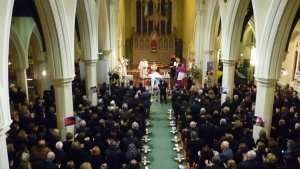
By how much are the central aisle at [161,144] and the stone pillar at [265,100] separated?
2.81m

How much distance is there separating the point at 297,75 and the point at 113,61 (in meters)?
10.9

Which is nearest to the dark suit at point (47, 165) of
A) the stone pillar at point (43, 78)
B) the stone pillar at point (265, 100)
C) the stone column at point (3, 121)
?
the stone column at point (3, 121)

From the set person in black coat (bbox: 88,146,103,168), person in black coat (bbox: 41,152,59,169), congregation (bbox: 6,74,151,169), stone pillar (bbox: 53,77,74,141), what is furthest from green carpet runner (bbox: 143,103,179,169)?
person in black coat (bbox: 41,152,59,169)

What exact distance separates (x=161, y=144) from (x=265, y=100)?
12.5 ft

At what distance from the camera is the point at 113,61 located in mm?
19172

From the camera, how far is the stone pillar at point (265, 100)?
28.5ft

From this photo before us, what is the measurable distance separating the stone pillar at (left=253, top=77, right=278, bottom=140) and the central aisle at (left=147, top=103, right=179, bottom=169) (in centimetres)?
281

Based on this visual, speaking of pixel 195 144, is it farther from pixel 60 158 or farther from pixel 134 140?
pixel 60 158

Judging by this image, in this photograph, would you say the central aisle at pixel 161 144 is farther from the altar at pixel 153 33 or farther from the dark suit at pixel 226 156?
the altar at pixel 153 33

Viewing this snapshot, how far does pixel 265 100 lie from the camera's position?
8797 millimetres

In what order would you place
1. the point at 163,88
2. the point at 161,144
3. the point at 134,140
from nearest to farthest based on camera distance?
the point at 134,140 < the point at 161,144 < the point at 163,88

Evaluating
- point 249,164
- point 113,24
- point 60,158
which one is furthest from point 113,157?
point 113,24

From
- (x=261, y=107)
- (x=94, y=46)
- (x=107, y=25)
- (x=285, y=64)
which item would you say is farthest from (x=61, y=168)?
(x=285, y=64)

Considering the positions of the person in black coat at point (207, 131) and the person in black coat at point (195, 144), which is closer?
the person in black coat at point (195, 144)
